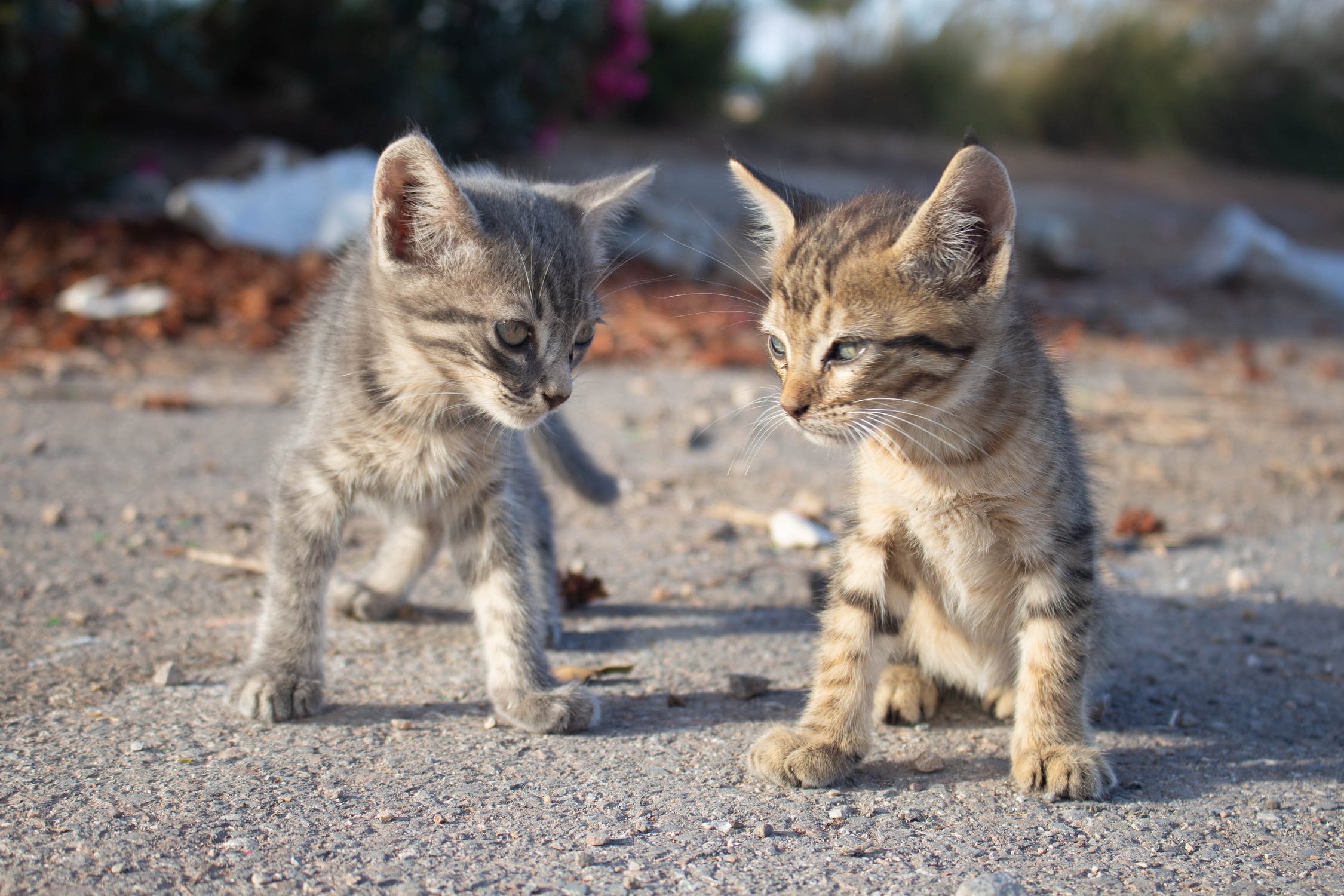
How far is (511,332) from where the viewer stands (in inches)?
129

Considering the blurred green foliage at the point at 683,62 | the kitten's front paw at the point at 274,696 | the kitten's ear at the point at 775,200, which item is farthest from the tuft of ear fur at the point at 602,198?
the blurred green foliage at the point at 683,62

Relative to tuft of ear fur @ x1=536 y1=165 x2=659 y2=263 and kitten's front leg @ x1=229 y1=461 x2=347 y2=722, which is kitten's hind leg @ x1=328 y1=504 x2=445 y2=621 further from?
tuft of ear fur @ x1=536 y1=165 x2=659 y2=263

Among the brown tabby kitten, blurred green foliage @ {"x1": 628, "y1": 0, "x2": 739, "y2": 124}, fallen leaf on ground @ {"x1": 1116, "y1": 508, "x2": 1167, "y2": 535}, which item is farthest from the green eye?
blurred green foliage @ {"x1": 628, "y1": 0, "x2": 739, "y2": 124}

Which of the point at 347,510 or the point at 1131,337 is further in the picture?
the point at 1131,337

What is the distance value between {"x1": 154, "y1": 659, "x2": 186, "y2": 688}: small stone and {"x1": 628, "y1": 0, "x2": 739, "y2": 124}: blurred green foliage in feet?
46.7

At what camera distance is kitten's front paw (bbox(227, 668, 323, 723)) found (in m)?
3.05

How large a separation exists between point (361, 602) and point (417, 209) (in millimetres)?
1328

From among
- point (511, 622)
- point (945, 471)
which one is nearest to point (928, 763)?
point (945, 471)

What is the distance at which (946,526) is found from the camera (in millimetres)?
2947

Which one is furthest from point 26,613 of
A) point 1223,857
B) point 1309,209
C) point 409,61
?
point 1309,209

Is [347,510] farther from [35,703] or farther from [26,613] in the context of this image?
[26,613]

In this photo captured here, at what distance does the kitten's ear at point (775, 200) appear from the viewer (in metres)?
3.27

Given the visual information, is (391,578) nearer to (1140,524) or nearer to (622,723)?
(622,723)

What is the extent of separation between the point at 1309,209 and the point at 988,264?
17.5 meters
